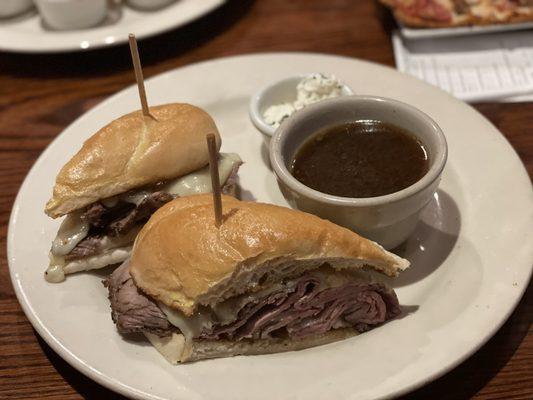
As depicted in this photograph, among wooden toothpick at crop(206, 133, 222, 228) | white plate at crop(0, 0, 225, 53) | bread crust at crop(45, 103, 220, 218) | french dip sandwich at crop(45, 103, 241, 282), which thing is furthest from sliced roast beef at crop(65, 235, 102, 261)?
white plate at crop(0, 0, 225, 53)

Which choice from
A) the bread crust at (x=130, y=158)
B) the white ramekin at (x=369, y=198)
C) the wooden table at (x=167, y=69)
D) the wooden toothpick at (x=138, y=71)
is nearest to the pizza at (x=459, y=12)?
the wooden table at (x=167, y=69)

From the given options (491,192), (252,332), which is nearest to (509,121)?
(491,192)

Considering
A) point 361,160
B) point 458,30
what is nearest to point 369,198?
point 361,160

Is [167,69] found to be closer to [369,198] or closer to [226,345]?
[369,198]

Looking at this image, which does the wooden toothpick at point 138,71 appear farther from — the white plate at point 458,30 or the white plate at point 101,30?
the white plate at point 458,30

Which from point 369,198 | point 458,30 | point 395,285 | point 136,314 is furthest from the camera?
point 458,30

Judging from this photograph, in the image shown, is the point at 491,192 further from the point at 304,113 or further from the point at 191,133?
the point at 191,133
